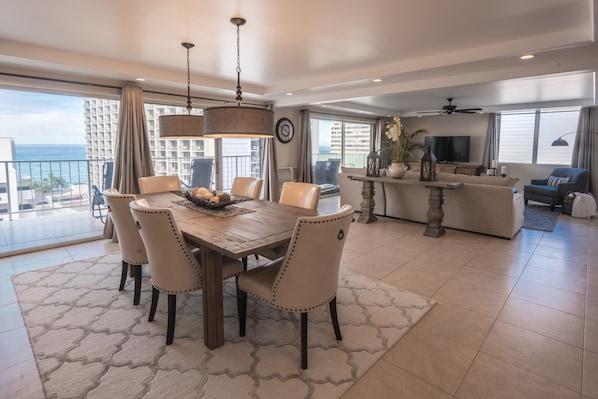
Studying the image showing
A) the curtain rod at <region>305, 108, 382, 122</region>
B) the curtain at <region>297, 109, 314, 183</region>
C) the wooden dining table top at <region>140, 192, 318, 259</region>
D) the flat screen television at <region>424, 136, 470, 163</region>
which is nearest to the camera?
the wooden dining table top at <region>140, 192, 318, 259</region>

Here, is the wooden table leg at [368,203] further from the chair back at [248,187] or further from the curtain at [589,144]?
the curtain at [589,144]

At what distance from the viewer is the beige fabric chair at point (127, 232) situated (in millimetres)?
2574

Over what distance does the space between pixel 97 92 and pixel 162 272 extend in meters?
3.40

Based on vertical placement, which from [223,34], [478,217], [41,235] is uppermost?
[223,34]

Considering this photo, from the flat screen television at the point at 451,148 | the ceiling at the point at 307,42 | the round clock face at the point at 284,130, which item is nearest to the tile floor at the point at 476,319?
the ceiling at the point at 307,42

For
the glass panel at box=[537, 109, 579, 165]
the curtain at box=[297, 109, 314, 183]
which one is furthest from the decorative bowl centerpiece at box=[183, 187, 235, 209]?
the glass panel at box=[537, 109, 579, 165]

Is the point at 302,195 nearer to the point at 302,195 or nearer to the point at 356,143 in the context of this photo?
the point at 302,195

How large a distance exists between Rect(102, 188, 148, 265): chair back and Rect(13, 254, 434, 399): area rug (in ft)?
1.37

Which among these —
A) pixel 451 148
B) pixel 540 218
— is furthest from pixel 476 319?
pixel 451 148

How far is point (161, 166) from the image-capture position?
610 cm

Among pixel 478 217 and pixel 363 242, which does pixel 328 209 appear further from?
pixel 478 217

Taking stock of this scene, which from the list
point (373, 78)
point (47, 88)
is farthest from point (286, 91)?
point (47, 88)

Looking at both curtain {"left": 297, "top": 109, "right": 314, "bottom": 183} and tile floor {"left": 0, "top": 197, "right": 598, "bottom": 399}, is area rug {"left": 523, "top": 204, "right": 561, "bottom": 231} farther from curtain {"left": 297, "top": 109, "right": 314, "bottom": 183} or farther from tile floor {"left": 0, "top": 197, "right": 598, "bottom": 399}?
curtain {"left": 297, "top": 109, "right": 314, "bottom": 183}

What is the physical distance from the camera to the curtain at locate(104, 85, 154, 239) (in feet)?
14.6
